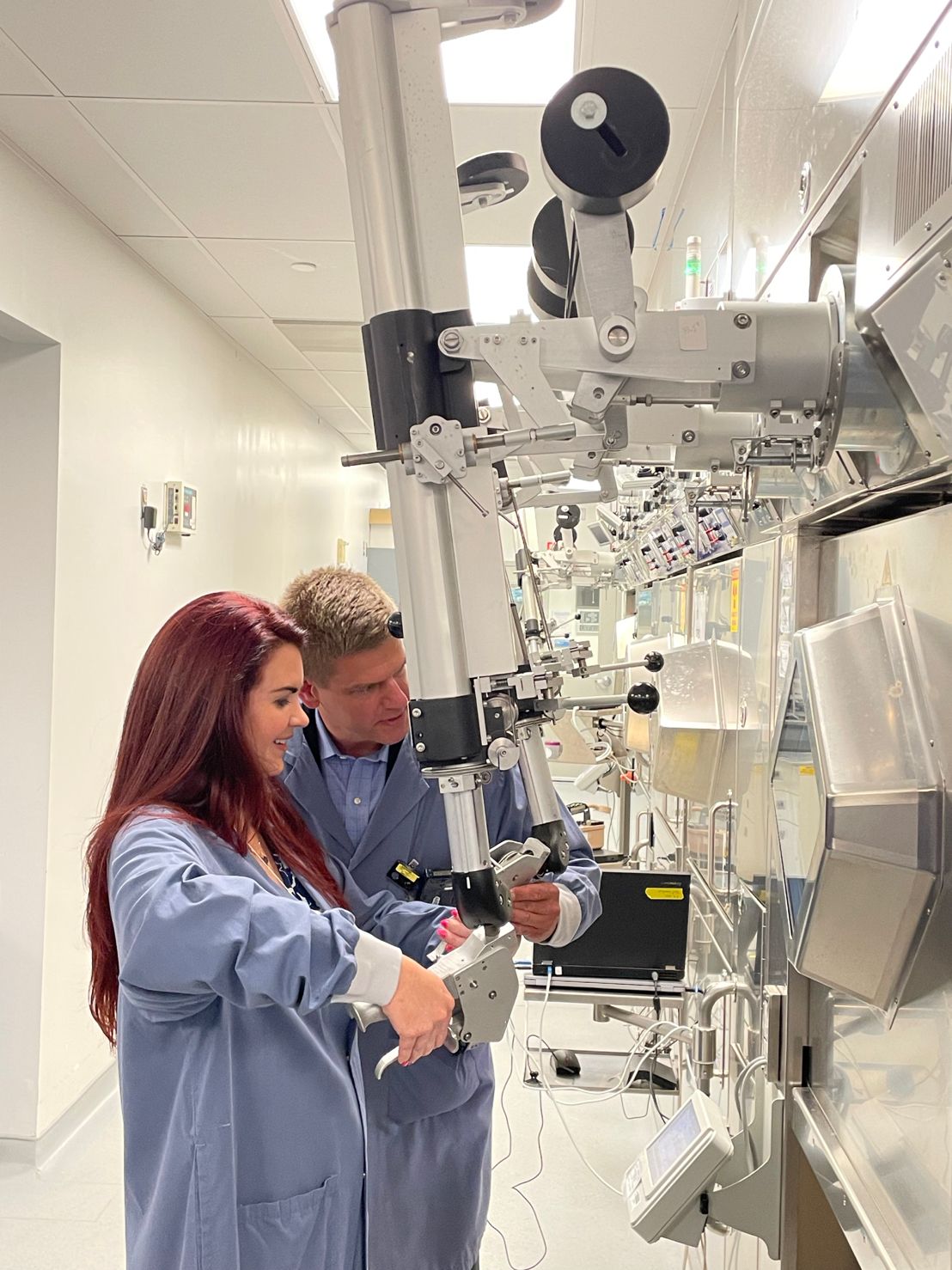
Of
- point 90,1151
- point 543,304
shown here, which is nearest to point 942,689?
point 543,304

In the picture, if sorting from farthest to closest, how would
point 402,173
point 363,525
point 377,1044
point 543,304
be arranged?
1. point 363,525
2. point 377,1044
3. point 543,304
4. point 402,173

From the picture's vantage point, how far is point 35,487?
3.11 meters

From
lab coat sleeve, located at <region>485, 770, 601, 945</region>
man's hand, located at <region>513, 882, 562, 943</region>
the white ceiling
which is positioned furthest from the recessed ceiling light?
man's hand, located at <region>513, 882, 562, 943</region>

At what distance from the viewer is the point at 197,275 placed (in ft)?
13.1

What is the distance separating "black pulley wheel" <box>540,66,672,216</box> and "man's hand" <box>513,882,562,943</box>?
975mm

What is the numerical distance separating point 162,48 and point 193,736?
180 centimetres

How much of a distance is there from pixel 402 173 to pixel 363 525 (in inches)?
328

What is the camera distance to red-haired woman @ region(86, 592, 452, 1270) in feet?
3.80

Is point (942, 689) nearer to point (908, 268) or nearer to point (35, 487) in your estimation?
point (908, 268)

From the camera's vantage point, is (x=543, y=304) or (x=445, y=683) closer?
(x=445, y=683)

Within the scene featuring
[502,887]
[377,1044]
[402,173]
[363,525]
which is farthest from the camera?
[363,525]

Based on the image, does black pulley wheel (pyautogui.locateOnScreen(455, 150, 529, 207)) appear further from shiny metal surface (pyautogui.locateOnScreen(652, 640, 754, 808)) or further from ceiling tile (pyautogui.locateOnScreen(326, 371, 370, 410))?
ceiling tile (pyautogui.locateOnScreen(326, 371, 370, 410))

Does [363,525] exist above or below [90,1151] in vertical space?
above

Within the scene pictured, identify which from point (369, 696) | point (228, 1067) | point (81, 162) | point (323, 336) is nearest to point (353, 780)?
point (369, 696)
